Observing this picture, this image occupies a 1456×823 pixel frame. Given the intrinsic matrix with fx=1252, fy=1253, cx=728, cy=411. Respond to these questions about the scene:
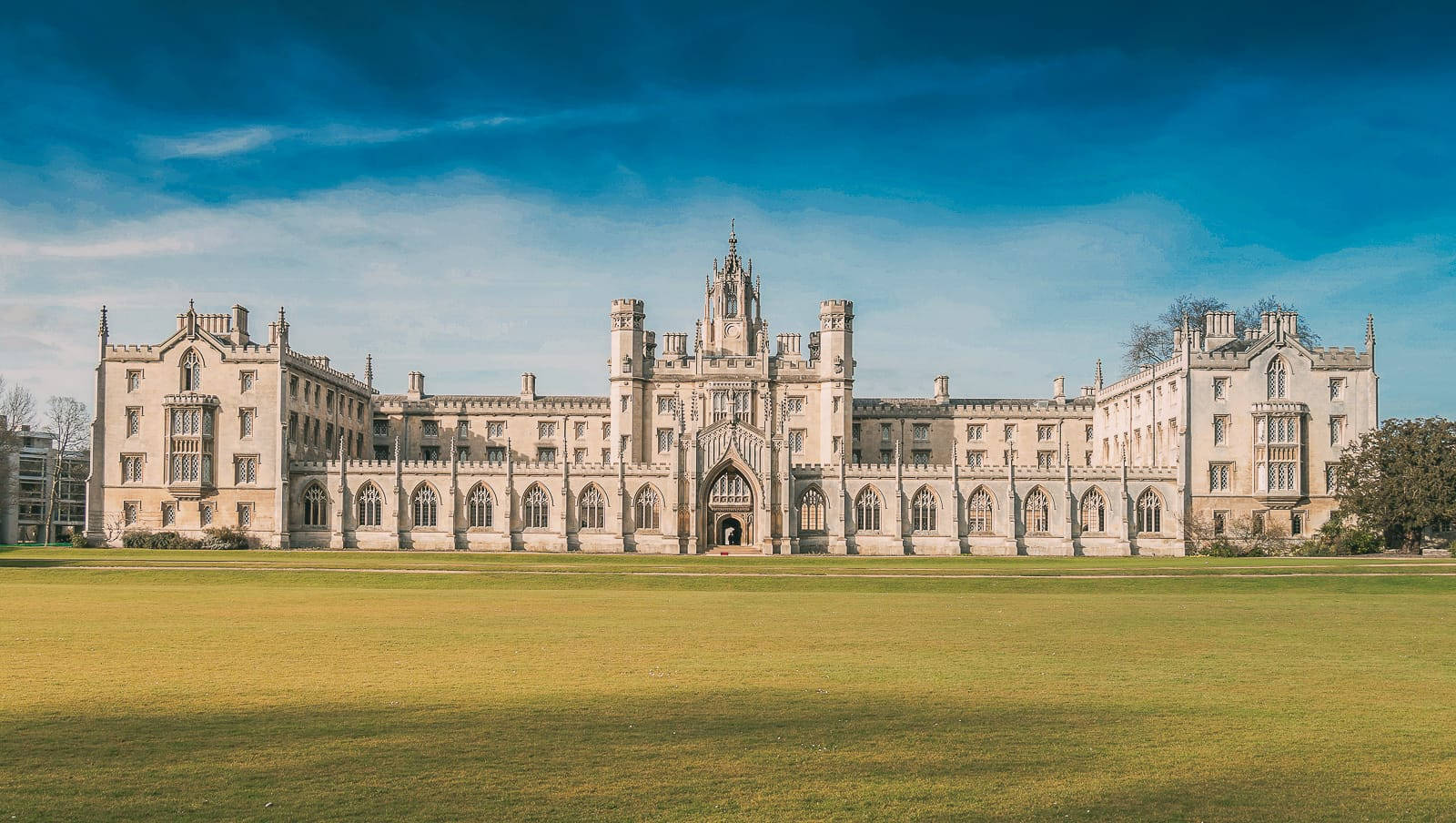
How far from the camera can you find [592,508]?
66750 millimetres

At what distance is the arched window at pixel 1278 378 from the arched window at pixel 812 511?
24.9 metres

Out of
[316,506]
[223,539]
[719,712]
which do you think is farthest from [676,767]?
[316,506]

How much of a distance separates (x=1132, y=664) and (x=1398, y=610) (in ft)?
45.0

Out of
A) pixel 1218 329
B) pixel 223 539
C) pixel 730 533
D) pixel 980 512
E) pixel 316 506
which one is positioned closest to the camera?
pixel 223 539

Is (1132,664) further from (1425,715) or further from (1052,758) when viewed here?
(1052,758)

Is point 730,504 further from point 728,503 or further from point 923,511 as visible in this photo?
point 923,511

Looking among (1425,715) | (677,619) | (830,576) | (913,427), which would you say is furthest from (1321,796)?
(913,427)

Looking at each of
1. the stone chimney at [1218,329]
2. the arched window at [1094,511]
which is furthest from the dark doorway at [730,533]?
the stone chimney at [1218,329]

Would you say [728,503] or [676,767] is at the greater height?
[728,503]

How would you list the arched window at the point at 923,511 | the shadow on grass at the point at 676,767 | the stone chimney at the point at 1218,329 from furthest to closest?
the stone chimney at the point at 1218,329, the arched window at the point at 923,511, the shadow on grass at the point at 676,767

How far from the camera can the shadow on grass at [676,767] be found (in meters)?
9.61

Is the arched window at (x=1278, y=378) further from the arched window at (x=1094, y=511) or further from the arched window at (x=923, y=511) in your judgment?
the arched window at (x=923, y=511)

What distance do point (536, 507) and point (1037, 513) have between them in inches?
1054

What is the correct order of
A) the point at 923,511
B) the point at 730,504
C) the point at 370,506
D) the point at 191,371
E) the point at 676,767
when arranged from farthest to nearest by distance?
the point at 191,371 → the point at 370,506 → the point at 923,511 → the point at 730,504 → the point at 676,767
